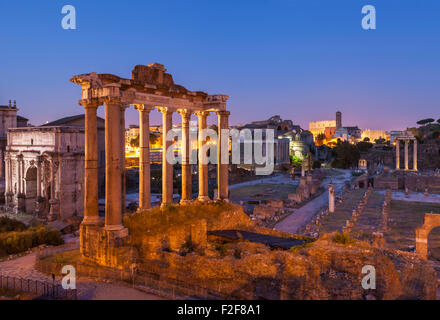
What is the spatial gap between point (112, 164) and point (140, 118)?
3323 millimetres

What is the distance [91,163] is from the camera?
44.2 feet

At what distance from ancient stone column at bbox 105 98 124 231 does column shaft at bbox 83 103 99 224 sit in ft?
2.49

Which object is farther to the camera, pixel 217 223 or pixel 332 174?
pixel 332 174

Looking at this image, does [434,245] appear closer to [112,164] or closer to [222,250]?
[222,250]

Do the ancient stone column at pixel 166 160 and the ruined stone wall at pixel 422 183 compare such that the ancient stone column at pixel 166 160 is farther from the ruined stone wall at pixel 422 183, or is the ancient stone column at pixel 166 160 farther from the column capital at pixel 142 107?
the ruined stone wall at pixel 422 183

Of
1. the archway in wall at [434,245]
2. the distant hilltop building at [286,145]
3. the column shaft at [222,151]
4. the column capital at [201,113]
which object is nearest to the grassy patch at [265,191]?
the archway in wall at [434,245]

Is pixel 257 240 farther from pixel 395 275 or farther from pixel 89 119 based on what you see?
pixel 89 119

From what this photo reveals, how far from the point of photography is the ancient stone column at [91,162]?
13.5 m

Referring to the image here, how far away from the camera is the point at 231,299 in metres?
10.3

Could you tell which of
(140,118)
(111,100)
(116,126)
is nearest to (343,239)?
(116,126)

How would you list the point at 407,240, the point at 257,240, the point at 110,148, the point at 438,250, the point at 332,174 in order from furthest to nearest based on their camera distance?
the point at 332,174, the point at 407,240, the point at 438,250, the point at 257,240, the point at 110,148

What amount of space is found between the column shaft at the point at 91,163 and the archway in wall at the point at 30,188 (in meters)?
24.4
